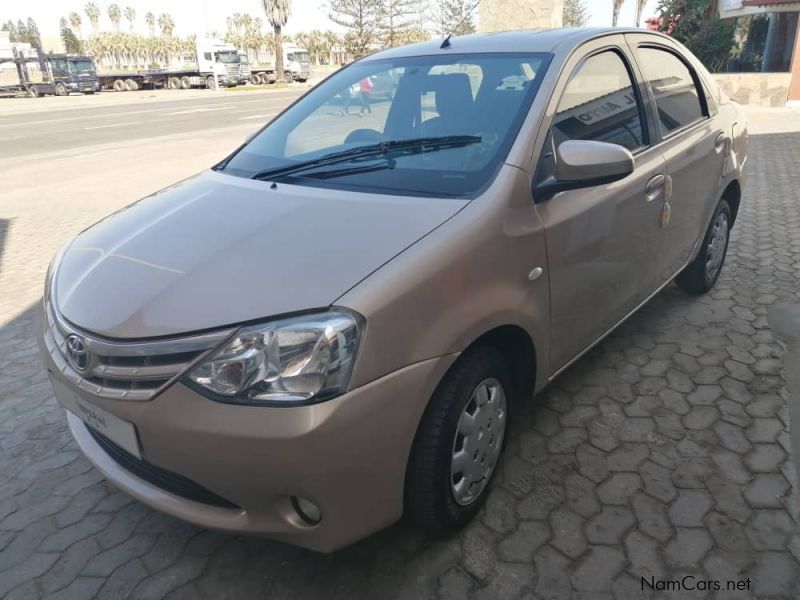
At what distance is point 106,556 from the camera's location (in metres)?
2.33

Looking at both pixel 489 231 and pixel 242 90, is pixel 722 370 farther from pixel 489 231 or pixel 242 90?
pixel 242 90

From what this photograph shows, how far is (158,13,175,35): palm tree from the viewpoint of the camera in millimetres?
117750

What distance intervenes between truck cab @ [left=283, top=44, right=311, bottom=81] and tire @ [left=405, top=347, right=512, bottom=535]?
4695 cm

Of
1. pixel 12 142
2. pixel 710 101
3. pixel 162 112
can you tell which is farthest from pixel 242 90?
pixel 710 101

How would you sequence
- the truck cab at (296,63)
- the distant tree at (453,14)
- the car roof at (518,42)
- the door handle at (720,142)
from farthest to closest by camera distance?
the truck cab at (296,63)
the distant tree at (453,14)
the door handle at (720,142)
the car roof at (518,42)

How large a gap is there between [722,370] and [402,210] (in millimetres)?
2269

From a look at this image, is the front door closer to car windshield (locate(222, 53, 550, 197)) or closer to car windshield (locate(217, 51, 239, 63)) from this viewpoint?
car windshield (locate(222, 53, 550, 197))

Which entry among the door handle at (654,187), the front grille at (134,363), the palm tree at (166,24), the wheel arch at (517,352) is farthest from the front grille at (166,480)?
the palm tree at (166,24)

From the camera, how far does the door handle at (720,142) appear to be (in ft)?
12.6

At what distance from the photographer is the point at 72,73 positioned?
3650 centimetres

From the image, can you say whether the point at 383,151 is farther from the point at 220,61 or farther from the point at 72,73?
the point at 220,61

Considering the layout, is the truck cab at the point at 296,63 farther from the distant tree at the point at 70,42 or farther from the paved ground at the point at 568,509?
the distant tree at the point at 70,42

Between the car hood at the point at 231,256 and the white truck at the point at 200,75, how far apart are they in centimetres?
3867

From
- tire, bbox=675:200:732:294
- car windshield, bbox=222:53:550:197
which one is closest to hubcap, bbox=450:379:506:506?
car windshield, bbox=222:53:550:197
